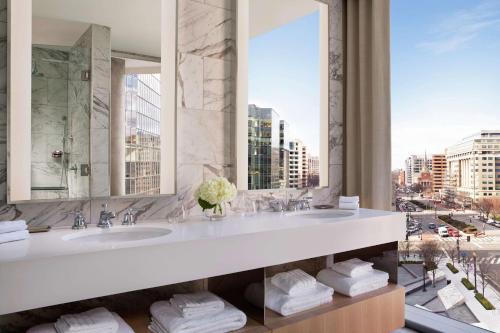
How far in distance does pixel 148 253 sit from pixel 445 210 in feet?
7.03

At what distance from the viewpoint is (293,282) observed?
199cm

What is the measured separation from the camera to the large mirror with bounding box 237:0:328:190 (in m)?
2.43

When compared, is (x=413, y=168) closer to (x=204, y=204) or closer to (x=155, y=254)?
(x=204, y=204)

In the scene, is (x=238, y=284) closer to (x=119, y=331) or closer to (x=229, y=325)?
(x=229, y=325)

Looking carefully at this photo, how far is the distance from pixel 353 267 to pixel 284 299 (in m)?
0.57

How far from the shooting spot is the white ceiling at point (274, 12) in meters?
2.49

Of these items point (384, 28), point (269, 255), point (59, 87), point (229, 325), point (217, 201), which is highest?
point (384, 28)

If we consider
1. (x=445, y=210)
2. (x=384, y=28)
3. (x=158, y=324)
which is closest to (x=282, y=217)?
(x=158, y=324)

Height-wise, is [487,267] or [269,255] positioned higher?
[269,255]

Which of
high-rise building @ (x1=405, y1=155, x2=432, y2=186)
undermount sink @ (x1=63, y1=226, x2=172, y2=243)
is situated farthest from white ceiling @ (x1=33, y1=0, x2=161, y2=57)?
high-rise building @ (x1=405, y1=155, x2=432, y2=186)

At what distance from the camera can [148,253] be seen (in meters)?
1.42

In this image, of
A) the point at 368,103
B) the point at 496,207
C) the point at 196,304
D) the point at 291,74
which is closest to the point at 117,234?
the point at 196,304

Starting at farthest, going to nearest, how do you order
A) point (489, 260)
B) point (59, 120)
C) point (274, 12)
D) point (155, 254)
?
point (274, 12)
point (489, 260)
point (59, 120)
point (155, 254)

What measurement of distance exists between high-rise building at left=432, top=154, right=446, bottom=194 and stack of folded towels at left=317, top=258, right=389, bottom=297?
78 centimetres
